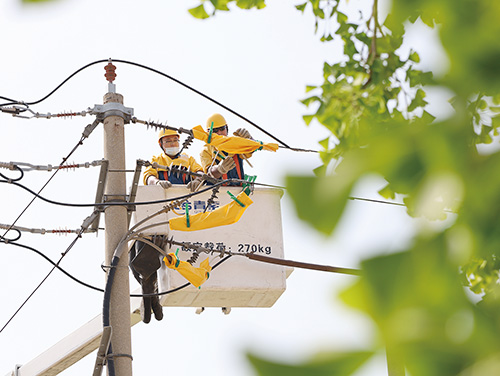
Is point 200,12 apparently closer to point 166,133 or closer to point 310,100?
point 310,100

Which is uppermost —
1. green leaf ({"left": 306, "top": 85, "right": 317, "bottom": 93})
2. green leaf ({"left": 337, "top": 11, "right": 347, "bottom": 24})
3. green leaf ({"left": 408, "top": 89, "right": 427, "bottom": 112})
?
green leaf ({"left": 337, "top": 11, "right": 347, "bottom": 24})

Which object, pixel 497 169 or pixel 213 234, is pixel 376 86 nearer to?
pixel 497 169

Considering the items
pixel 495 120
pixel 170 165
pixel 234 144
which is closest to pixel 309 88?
pixel 495 120

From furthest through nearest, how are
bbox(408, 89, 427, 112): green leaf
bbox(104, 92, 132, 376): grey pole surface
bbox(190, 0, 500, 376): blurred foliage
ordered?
bbox(104, 92, 132, 376): grey pole surface
bbox(408, 89, 427, 112): green leaf
bbox(190, 0, 500, 376): blurred foliage

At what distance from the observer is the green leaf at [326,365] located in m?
0.61

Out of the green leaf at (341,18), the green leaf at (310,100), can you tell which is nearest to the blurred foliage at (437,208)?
the green leaf at (310,100)

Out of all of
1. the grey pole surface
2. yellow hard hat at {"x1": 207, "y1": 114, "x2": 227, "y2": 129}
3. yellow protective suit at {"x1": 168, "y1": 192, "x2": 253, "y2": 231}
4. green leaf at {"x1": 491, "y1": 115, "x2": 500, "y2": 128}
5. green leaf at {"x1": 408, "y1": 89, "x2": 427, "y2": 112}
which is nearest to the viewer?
green leaf at {"x1": 491, "y1": 115, "x2": 500, "y2": 128}

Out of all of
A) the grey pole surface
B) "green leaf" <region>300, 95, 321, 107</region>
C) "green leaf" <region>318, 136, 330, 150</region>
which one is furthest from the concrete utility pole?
Answer: "green leaf" <region>300, 95, 321, 107</region>

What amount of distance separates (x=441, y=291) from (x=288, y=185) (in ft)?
0.51

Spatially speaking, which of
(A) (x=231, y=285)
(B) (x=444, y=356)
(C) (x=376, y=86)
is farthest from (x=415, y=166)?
(A) (x=231, y=285)

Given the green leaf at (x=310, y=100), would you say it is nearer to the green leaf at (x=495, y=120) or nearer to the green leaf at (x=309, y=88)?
the green leaf at (x=309, y=88)

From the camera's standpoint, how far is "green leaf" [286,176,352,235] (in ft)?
2.14

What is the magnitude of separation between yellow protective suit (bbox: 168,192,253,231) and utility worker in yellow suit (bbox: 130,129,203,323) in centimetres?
46

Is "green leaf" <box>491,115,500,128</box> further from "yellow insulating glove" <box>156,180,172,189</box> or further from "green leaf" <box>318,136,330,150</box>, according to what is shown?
"yellow insulating glove" <box>156,180,172,189</box>
